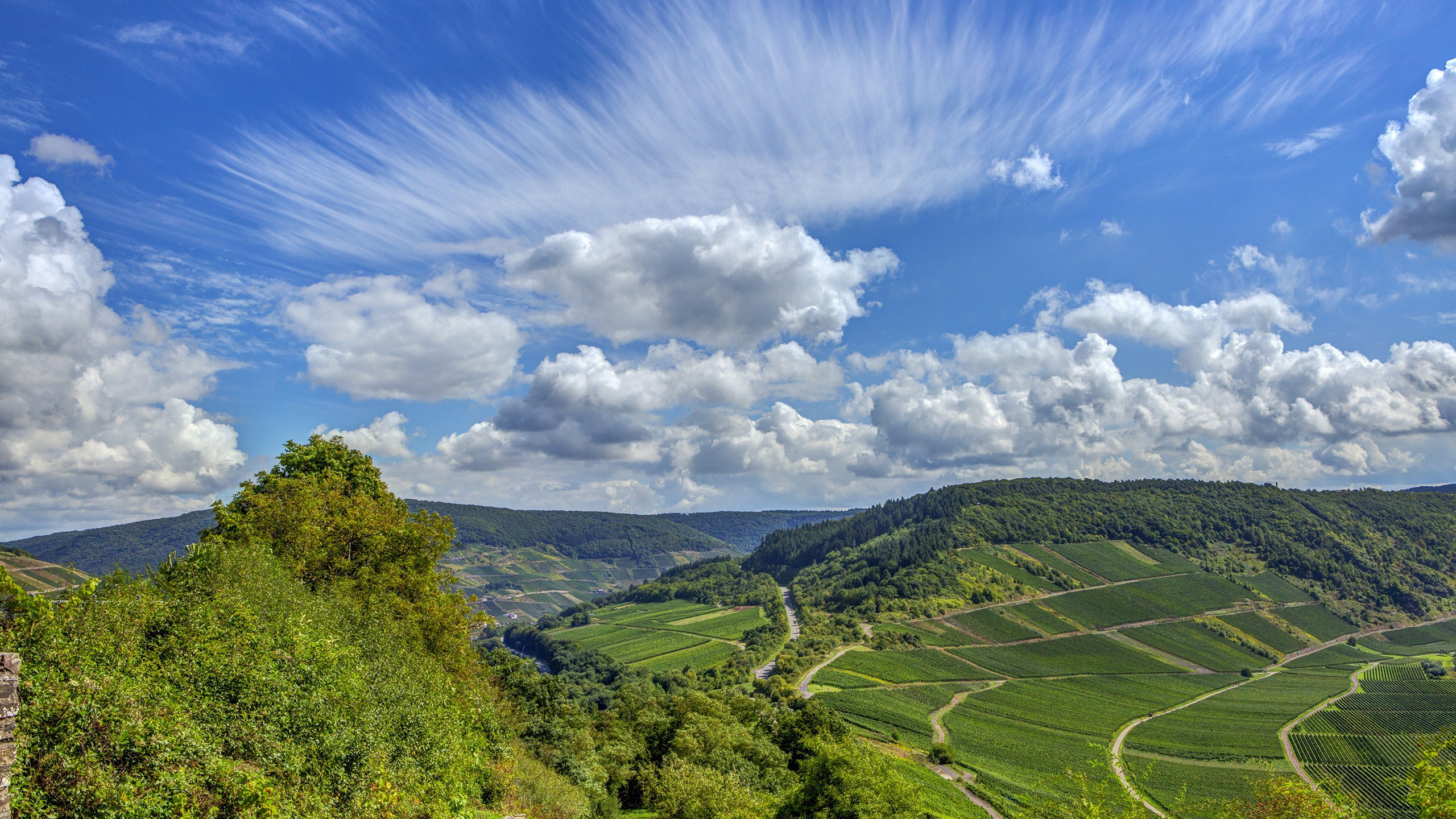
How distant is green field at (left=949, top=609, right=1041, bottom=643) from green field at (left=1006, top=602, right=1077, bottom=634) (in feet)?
16.4

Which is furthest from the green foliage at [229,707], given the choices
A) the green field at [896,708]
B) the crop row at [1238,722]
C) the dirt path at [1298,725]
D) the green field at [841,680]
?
the crop row at [1238,722]

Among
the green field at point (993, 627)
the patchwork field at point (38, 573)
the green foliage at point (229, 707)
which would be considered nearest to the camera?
the green foliage at point (229, 707)

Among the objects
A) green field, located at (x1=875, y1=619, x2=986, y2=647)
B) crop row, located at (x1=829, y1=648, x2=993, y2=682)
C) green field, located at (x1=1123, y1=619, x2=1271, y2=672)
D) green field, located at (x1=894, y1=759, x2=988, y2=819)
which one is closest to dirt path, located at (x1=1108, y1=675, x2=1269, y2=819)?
green field, located at (x1=1123, y1=619, x2=1271, y2=672)

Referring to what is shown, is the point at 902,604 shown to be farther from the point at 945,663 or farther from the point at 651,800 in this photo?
the point at 651,800

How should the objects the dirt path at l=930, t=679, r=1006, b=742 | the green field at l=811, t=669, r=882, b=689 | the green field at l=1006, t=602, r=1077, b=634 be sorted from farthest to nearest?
the green field at l=1006, t=602, r=1077, b=634 < the green field at l=811, t=669, r=882, b=689 < the dirt path at l=930, t=679, r=1006, b=742

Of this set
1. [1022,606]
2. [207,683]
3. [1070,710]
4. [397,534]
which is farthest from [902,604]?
[207,683]

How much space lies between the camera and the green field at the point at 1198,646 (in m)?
173

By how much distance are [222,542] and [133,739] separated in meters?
23.7

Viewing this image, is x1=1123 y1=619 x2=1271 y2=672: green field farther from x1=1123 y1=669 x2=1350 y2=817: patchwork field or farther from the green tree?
the green tree

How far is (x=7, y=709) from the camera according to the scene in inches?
470

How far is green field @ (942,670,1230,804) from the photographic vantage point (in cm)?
9694

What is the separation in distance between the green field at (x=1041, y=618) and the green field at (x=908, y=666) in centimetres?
4174

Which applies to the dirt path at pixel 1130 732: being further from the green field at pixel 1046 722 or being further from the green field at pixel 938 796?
the green field at pixel 938 796

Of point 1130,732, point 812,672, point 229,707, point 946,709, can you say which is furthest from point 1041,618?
point 229,707
